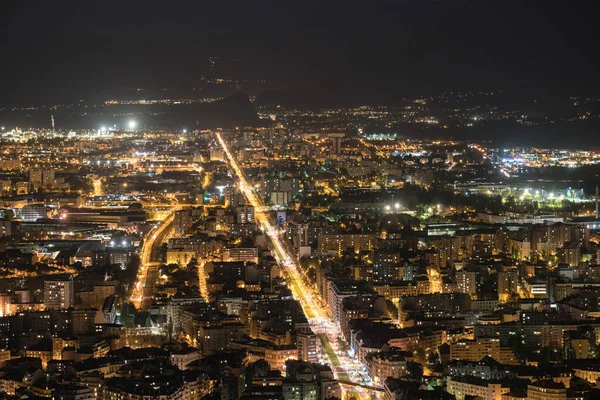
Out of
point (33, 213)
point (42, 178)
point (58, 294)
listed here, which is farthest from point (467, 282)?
point (42, 178)

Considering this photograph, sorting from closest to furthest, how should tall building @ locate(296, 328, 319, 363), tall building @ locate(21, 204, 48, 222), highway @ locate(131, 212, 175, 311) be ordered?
tall building @ locate(296, 328, 319, 363) → highway @ locate(131, 212, 175, 311) → tall building @ locate(21, 204, 48, 222)

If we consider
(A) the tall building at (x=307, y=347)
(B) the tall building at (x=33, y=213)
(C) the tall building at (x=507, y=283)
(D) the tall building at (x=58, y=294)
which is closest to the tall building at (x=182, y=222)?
(B) the tall building at (x=33, y=213)

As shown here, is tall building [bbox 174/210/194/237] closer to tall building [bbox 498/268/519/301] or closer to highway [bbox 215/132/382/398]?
highway [bbox 215/132/382/398]

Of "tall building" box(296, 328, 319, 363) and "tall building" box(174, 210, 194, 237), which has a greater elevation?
"tall building" box(174, 210, 194, 237)

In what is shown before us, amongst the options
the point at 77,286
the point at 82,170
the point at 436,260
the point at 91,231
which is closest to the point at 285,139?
the point at 82,170

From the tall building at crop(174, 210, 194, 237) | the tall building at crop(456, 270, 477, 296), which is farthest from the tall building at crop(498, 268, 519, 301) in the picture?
the tall building at crop(174, 210, 194, 237)

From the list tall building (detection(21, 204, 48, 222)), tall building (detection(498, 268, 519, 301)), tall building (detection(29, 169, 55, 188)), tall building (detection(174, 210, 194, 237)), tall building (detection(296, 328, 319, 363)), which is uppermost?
tall building (detection(29, 169, 55, 188))
